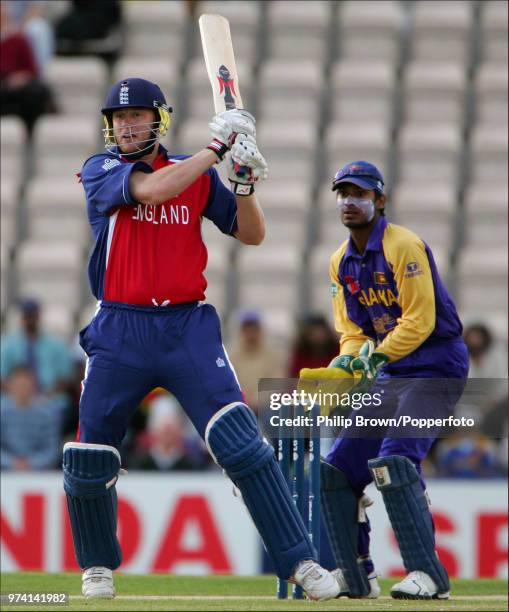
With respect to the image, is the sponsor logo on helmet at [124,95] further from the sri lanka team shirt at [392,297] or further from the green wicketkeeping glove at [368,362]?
the green wicketkeeping glove at [368,362]

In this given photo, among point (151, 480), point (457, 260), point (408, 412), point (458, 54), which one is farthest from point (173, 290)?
point (458, 54)

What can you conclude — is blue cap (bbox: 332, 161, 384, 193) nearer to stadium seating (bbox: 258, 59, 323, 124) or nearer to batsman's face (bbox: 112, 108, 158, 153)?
batsman's face (bbox: 112, 108, 158, 153)

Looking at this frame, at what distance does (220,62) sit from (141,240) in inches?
30.0

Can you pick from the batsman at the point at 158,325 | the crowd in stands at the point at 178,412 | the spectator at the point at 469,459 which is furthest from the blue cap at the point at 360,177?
the spectator at the point at 469,459

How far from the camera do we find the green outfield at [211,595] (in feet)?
15.8

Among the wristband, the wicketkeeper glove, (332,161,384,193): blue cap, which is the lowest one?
the wicketkeeper glove

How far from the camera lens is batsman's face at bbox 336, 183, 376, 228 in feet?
19.1

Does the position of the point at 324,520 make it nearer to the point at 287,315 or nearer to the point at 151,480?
the point at 151,480

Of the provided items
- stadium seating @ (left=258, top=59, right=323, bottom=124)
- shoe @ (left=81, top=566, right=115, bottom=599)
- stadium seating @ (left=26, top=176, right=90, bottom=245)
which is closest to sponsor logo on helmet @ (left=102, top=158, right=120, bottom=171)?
shoe @ (left=81, top=566, right=115, bottom=599)

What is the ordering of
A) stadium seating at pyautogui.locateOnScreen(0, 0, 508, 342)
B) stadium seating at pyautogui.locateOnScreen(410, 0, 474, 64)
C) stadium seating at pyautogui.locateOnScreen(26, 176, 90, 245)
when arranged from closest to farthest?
1. stadium seating at pyautogui.locateOnScreen(0, 0, 508, 342)
2. stadium seating at pyautogui.locateOnScreen(26, 176, 90, 245)
3. stadium seating at pyautogui.locateOnScreen(410, 0, 474, 64)

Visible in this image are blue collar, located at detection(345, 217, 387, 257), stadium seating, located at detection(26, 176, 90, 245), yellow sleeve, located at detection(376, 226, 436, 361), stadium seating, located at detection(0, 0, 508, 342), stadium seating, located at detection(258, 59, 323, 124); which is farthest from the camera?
stadium seating, located at detection(258, 59, 323, 124)

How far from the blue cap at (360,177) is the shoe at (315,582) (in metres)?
1.61

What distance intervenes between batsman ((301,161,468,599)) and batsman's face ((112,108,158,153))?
0.96 m

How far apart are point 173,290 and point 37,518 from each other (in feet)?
12.8
